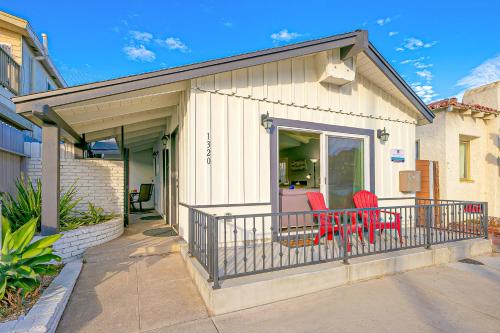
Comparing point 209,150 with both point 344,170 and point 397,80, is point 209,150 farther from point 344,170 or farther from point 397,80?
point 397,80

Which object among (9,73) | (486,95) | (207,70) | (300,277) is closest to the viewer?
(300,277)

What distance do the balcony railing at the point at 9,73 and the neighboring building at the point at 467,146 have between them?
35.8 feet

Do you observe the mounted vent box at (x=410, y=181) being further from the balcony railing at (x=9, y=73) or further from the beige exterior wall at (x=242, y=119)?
the balcony railing at (x=9, y=73)

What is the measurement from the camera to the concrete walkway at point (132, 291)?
7.96ft

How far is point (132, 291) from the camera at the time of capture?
2986mm

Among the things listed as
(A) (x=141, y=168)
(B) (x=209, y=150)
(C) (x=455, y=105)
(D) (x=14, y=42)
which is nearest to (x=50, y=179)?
(B) (x=209, y=150)

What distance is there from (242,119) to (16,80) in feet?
22.1

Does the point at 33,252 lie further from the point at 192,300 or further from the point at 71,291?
the point at 192,300

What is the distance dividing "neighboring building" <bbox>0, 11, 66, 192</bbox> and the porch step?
3.86 meters

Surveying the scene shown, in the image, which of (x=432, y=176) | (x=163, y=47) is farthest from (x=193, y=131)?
(x=163, y=47)

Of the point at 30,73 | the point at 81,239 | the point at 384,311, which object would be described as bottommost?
the point at 384,311

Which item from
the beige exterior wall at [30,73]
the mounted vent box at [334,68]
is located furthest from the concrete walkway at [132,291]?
the beige exterior wall at [30,73]

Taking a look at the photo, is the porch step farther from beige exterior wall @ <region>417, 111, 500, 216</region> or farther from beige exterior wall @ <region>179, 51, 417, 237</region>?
beige exterior wall @ <region>417, 111, 500, 216</region>

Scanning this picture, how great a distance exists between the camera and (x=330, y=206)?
16.8ft
